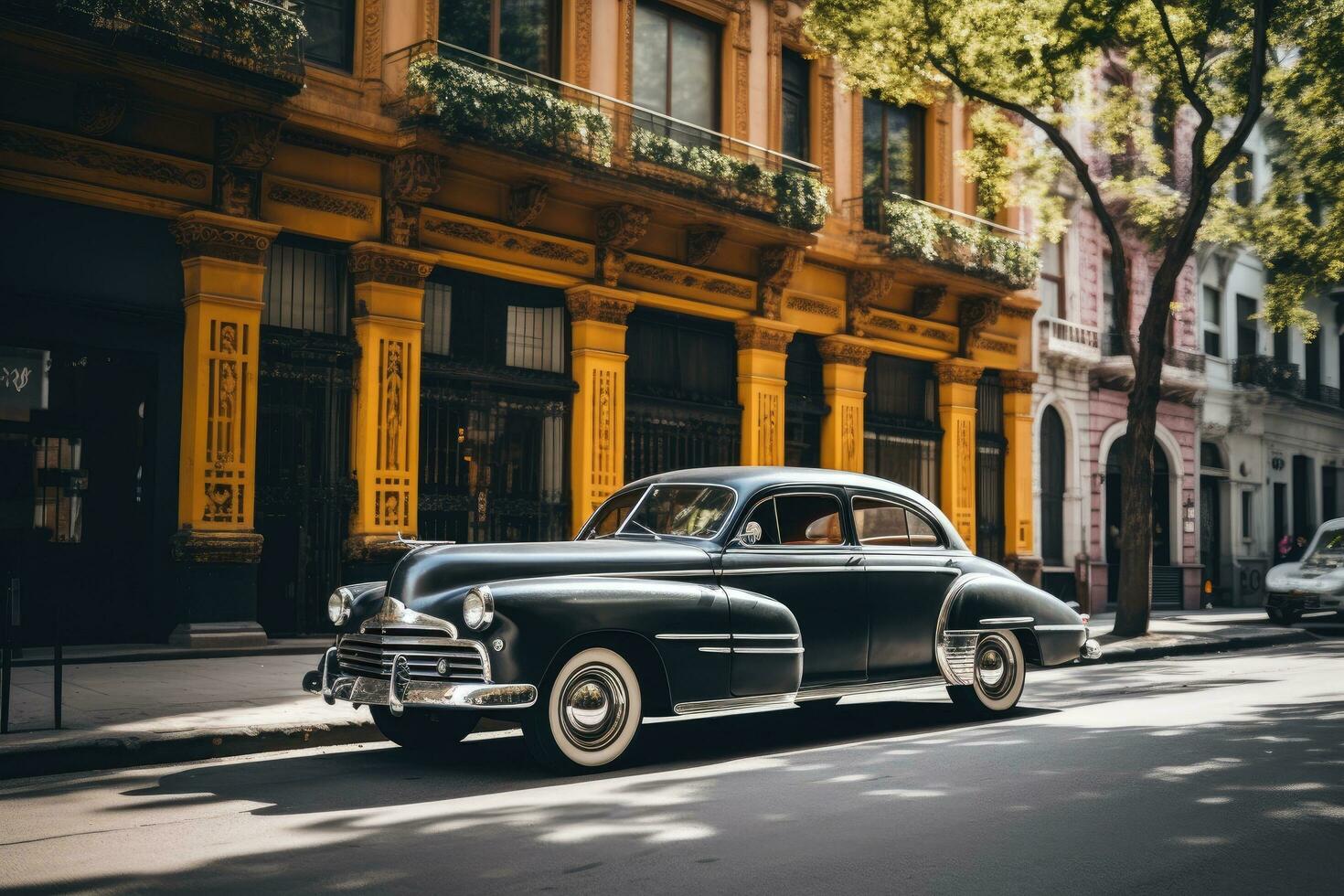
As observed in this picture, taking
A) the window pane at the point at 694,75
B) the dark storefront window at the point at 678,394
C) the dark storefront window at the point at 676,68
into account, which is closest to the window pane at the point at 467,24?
the dark storefront window at the point at 676,68

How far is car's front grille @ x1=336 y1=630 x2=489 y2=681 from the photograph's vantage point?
6.98 meters

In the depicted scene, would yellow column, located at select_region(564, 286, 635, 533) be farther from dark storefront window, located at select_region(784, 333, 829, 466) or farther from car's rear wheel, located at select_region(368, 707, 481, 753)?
car's rear wheel, located at select_region(368, 707, 481, 753)

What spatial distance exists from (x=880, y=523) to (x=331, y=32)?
9.88 metres

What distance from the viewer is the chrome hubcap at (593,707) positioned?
727 centimetres

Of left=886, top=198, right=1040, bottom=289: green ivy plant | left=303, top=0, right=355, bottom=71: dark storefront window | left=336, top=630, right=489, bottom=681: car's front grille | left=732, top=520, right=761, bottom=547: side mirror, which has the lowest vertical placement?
left=336, top=630, right=489, bottom=681: car's front grille

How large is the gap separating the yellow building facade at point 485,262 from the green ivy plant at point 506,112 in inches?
1.7

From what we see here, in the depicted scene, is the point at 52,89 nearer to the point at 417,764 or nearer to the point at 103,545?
the point at 103,545

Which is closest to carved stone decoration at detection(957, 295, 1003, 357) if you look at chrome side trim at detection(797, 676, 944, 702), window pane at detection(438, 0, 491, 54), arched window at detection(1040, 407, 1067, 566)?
arched window at detection(1040, 407, 1067, 566)

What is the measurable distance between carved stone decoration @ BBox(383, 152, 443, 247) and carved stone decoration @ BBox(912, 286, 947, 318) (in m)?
10.2

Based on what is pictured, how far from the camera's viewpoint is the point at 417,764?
7.77 m

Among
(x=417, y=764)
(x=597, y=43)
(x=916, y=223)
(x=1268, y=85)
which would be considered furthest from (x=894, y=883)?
(x=1268, y=85)

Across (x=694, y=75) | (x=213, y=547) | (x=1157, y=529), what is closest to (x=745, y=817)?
(x=213, y=547)

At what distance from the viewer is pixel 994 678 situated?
994 centimetres

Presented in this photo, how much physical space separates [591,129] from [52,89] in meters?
6.40
